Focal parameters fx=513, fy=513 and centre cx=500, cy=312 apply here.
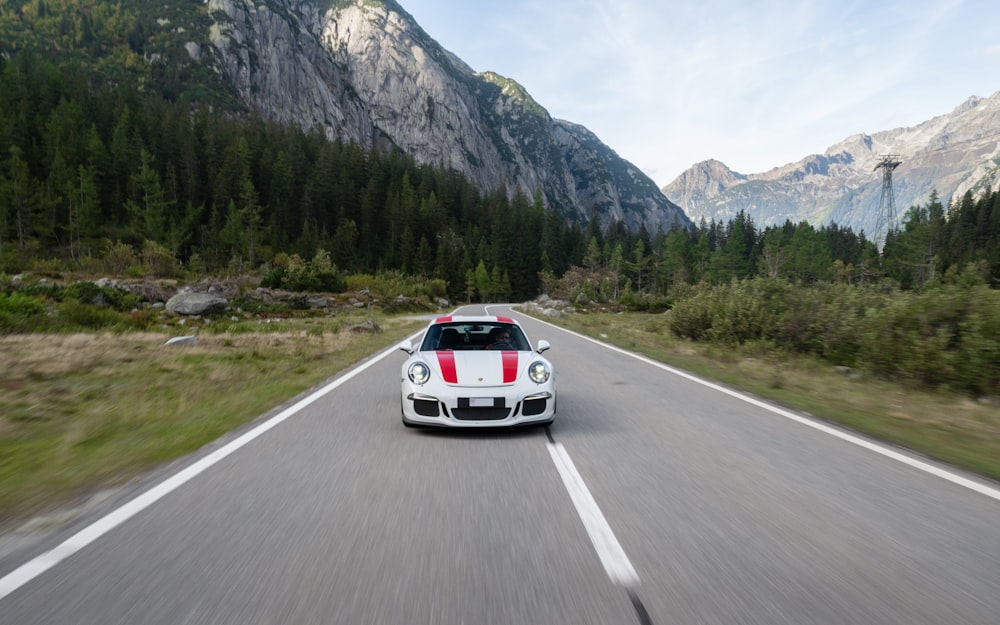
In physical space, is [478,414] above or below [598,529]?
above

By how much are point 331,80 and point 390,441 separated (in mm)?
194122

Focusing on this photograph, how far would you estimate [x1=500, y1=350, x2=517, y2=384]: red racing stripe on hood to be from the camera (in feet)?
19.7

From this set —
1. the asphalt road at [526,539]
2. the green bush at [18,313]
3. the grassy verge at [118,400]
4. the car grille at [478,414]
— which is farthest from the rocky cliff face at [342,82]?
the asphalt road at [526,539]

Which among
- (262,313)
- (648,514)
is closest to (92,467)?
(648,514)

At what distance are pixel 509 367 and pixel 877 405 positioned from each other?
Answer: 20.2 feet

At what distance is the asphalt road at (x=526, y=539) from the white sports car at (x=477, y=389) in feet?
0.96

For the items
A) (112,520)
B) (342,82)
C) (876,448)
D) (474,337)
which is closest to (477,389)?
(474,337)

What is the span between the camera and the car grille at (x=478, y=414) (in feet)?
18.9

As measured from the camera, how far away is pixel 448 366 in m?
6.25

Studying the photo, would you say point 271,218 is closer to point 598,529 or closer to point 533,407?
point 533,407

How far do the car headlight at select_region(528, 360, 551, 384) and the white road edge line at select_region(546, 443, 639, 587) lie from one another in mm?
1263

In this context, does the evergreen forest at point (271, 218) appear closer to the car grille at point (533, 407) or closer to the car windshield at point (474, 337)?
the car windshield at point (474, 337)

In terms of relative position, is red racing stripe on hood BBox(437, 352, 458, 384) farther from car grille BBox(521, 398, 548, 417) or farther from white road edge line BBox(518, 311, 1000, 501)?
white road edge line BBox(518, 311, 1000, 501)

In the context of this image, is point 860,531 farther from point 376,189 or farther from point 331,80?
point 331,80
